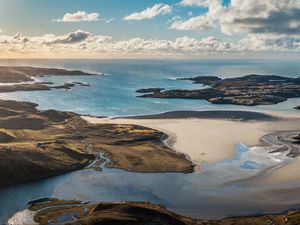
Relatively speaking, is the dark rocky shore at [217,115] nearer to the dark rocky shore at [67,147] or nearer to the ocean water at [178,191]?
the dark rocky shore at [67,147]

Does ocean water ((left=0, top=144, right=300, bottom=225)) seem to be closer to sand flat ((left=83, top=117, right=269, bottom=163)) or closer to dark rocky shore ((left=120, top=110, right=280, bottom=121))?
sand flat ((left=83, top=117, right=269, bottom=163))

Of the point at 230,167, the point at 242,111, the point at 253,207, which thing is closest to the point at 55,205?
the point at 253,207

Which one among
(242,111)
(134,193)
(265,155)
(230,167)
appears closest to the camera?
(134,193)

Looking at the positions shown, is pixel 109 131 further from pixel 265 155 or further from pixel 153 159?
pixel 265 155

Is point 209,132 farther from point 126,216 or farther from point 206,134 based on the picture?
point 126,216

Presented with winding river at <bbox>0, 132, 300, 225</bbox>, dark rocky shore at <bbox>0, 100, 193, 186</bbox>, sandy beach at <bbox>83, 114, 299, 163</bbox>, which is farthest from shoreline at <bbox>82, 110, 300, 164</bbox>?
winding river at <bbox>0, 132, 300, 225</bbox>
